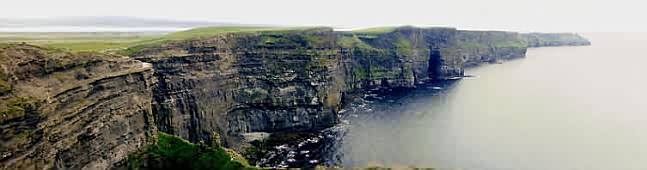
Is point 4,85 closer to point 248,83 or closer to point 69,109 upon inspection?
point 69,109

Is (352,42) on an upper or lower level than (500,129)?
upper

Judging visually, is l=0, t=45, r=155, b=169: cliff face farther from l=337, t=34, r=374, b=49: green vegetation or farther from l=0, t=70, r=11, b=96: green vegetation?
l=337, t=34, r=374, b=49: green vegetation

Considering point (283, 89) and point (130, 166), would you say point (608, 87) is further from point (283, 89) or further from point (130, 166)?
point (130, 166)

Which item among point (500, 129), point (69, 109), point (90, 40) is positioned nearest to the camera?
point (69, 109)

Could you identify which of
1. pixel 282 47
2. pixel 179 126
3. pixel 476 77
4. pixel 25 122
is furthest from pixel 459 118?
pixel 25 122

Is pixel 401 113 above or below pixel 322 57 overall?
below

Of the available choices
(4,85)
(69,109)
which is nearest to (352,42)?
(69,109)

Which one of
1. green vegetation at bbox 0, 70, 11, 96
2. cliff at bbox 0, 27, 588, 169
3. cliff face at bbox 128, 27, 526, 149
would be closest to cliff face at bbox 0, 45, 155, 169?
green vegetation at bbox 0, 70, 11, 96
